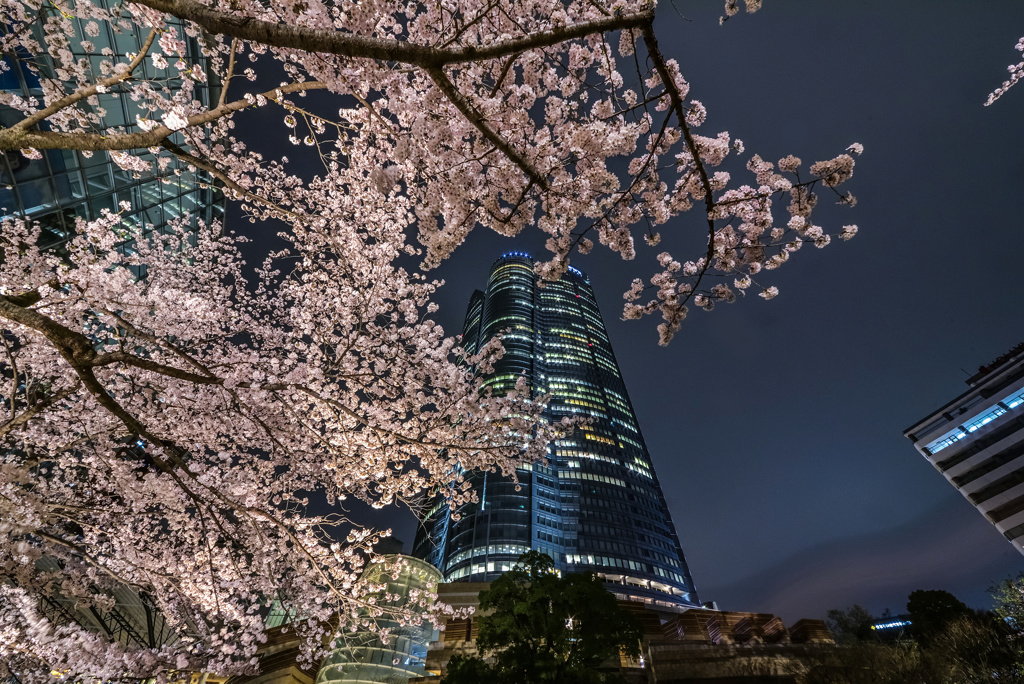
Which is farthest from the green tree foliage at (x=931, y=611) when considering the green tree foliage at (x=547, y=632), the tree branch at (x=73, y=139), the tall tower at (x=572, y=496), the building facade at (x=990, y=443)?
the tall tower at (x=572, y=496)

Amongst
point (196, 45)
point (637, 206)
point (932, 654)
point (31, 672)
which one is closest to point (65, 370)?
point (31, 672)

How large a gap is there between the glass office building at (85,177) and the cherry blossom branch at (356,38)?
43.6 ft

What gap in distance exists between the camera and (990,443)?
1832 inches

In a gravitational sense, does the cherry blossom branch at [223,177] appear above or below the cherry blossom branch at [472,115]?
above

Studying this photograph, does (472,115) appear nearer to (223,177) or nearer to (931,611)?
(223,177)

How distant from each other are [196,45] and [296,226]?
27.5 m

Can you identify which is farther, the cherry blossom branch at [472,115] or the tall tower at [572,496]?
the tall tower at [572,496]

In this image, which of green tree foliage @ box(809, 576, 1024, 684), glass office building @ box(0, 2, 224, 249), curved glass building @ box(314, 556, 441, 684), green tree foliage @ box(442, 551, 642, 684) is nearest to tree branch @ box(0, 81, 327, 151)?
glass office building @ box(0, 2, 224, 249)

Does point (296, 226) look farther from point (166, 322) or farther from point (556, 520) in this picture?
point (556, 520)

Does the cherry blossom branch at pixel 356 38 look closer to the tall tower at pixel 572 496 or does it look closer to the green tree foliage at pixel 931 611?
the green tree foliage at pixel 931 611

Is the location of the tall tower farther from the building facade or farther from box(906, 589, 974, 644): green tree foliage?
the building facade

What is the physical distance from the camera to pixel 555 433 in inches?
407

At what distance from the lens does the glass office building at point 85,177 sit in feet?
52.8

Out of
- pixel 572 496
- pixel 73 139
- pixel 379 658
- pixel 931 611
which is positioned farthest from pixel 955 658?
pixel 572 496
